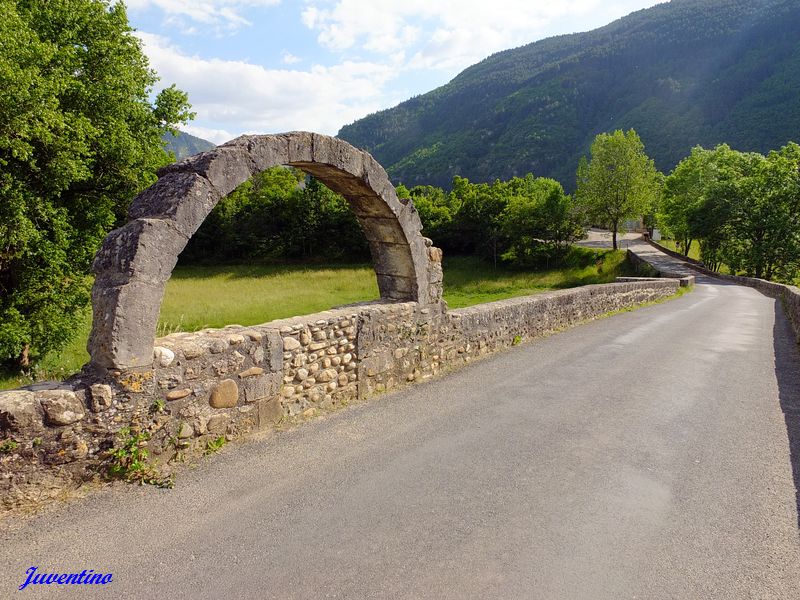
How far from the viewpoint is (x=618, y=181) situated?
39.4 metres

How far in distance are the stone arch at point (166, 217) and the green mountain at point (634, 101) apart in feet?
293

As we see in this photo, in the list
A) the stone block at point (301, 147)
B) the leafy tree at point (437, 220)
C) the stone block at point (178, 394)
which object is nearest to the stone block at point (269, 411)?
the stone block at point (178, 394)

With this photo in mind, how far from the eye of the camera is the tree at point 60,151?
30.6ft

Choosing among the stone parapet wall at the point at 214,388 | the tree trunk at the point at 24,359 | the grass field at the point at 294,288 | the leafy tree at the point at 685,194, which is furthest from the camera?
the leafy tree at the point at 685,194

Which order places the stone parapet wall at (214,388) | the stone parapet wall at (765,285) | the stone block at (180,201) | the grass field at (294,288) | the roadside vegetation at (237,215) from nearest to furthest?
the stone parapet wall at (214,388)
the stone block at (180,201)
the roadside vegetation at (237,215)
the stone parapet wall at (765,285)
the grass field at (294,288)

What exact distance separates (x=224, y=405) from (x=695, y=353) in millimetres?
8738

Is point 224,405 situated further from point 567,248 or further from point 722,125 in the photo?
point 722,125

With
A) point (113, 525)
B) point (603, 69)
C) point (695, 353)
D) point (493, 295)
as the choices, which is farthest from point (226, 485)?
point (603, 69)

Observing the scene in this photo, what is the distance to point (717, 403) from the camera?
21.6 ft

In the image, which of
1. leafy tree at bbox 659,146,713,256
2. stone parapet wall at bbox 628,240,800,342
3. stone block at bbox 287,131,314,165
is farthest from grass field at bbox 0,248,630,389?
stone block at bbox 287,131,314,165

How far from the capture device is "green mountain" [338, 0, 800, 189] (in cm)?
8956

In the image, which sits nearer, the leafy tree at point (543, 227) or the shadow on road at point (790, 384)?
the shadow on road at point (790, 384)

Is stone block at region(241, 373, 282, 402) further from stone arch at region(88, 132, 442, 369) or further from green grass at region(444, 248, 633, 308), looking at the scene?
green grass at region(444, 248, 633, 308)

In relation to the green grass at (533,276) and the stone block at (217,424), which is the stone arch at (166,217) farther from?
the green grass at (533,276)
